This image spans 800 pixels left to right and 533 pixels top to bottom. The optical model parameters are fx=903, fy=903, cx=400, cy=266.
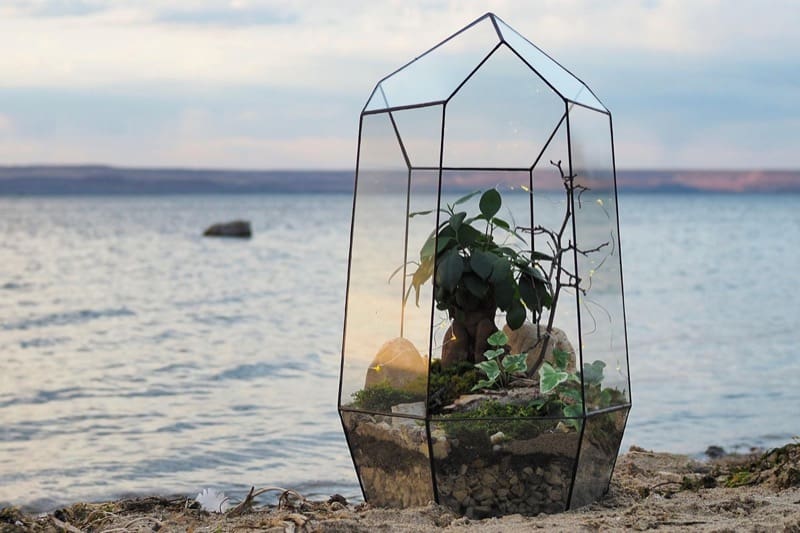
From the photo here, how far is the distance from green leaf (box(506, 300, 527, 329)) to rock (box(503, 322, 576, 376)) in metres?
0.08

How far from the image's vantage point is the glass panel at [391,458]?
369 centimetres

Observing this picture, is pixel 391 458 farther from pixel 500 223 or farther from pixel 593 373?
pixel 500 223

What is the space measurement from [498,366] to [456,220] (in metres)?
0.65

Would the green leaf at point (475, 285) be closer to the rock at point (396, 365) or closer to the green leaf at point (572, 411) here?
the rock at point (396, 365)

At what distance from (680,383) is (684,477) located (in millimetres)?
4773

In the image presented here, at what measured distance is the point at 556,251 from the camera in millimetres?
3947

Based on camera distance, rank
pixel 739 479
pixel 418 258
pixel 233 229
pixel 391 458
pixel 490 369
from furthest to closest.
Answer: pixel 233 229, pixel 739 479, pixel 418 258, pixel 391 458, pixel 490 369

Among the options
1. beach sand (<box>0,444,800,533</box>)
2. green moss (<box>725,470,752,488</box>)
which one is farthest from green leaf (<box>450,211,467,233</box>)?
green moss (<box>725,470,752,488</box>)

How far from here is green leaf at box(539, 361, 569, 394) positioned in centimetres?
359

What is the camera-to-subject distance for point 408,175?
414 cm

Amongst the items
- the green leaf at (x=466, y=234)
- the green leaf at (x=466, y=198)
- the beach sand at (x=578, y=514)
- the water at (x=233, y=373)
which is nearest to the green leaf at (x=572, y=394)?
the beach sand at (x=578, y=514)

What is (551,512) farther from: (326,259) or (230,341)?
(326,259)

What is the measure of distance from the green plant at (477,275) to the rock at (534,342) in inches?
2.3

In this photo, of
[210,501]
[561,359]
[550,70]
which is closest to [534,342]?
[561,359]
